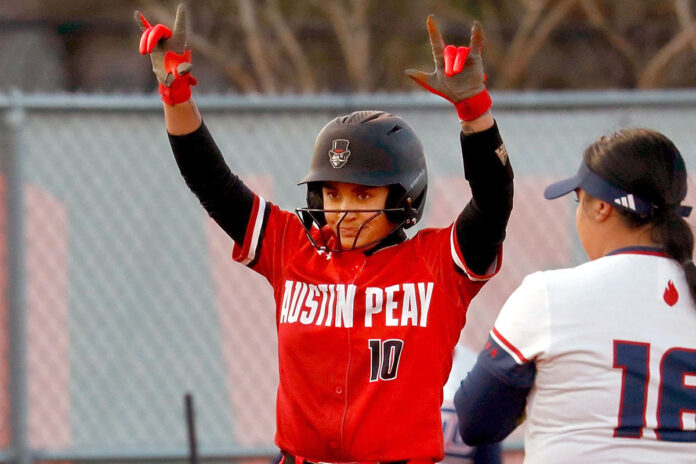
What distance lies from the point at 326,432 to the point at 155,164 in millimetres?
2513

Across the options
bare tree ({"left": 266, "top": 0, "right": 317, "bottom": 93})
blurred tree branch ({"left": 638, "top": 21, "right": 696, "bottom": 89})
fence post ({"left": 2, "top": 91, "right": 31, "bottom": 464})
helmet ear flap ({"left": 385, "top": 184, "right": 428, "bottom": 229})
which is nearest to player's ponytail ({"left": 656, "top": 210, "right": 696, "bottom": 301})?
helmet ear flap ({"left": 385, "top": 184, "right": 428, "bottom": 229})

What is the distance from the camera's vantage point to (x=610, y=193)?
281 cm

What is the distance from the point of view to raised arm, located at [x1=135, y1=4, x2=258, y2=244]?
2.97 m

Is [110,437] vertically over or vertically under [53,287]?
under

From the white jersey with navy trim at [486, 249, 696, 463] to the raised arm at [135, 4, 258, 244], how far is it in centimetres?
93

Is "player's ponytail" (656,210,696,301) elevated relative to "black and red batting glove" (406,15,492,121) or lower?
lower

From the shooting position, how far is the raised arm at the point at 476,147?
2.71 m

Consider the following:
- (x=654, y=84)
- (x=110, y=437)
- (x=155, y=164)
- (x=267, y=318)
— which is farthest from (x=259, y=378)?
(x=654, y=84)

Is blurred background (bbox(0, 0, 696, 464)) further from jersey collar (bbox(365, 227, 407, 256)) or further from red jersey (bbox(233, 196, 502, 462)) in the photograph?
red jersey (bbox(233, 196, 502, 462))

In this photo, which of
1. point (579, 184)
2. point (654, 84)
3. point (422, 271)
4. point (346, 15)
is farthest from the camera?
point (346, 15)

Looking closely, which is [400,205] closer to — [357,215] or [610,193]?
[357,215]

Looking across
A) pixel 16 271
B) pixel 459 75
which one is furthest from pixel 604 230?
pixel 16 271

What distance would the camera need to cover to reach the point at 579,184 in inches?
114

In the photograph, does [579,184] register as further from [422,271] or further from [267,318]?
[267,318]
